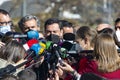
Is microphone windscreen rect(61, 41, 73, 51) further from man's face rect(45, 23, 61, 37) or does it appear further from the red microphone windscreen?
man's face rect(45, 23, 61, 37)

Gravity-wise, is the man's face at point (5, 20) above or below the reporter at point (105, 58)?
above

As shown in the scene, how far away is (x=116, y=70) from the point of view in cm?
585

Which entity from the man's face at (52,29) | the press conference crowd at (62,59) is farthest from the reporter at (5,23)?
the press conference crowd at (62,59)

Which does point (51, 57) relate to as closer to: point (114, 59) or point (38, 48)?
point (38, 48)

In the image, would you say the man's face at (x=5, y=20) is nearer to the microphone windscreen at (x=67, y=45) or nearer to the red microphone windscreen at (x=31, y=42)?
the red microphone windscreen at (x=31, y=42)

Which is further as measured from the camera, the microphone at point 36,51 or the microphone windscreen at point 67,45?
the microphone windscreen at point 67,45

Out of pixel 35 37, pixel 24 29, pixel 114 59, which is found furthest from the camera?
pixel 24 29

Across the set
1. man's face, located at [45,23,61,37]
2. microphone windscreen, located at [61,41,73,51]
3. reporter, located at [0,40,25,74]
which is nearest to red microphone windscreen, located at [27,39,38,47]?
microphone windscreen, located at [61,41,73,51]

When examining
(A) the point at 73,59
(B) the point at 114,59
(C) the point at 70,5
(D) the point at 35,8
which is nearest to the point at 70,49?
(A) the point at 73,59

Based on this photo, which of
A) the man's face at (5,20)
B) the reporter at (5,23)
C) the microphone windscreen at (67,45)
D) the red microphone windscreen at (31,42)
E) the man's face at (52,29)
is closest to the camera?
the microphone windscreen at (67,45)

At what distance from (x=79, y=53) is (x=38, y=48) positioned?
1.78ft

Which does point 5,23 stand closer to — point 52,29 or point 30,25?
point 30,25

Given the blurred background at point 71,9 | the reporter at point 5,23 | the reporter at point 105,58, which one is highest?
the reporter at point 5,23

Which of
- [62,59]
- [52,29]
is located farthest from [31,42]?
[52,29]
